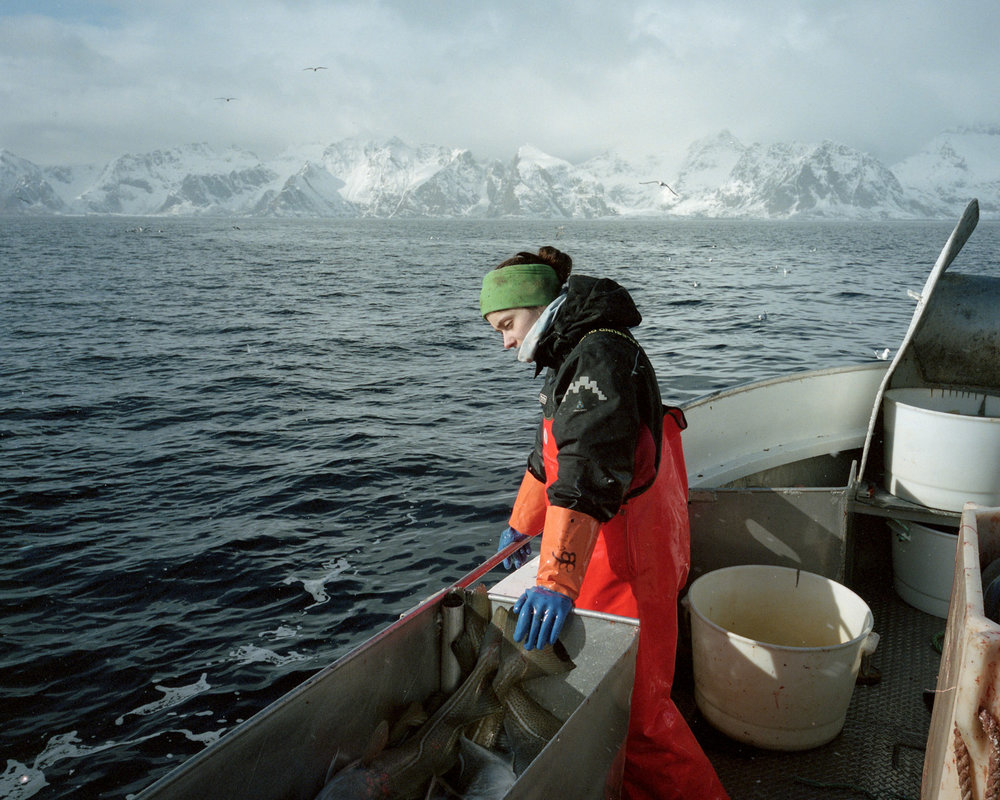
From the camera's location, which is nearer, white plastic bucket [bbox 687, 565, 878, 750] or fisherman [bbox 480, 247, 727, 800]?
fisherman [bbox 480, 247, 727, 800]

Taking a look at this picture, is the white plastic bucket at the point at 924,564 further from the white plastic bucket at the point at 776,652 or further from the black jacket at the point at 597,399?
the black jacket at the point at 597,399

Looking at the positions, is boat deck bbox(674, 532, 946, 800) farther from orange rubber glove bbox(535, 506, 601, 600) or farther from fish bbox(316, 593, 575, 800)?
orange rubber glove bbox(535, 506, 601, 600)

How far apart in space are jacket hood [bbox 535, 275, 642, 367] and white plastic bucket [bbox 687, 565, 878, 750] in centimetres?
149

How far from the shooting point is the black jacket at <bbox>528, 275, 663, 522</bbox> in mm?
2451

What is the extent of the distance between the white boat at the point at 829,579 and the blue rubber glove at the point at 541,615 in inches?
5.8

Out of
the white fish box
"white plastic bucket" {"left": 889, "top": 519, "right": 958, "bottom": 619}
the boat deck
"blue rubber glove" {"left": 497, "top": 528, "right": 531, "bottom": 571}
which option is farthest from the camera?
"white plastic bucket" {"left": 889, "top": 519, "right": 958, "bottom": 619}

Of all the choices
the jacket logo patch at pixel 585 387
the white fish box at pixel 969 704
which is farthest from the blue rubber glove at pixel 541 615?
the white fish box at pixel 969 704

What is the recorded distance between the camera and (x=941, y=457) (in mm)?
4531

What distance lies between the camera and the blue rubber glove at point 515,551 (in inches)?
145

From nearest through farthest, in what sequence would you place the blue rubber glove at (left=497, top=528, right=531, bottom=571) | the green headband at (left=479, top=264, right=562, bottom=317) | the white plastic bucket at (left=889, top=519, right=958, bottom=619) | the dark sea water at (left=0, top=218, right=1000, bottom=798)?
the green headband at (left=479, top=264, right=562, bottom=317) < the blue rubber glove at (left=497, top=528, right=531, bottom=571) < the white plastic bucket at (left=889, top=519, right=958, bottom=619) < the dark sea water at (left=0, top=218, right=1000, bottom=798)

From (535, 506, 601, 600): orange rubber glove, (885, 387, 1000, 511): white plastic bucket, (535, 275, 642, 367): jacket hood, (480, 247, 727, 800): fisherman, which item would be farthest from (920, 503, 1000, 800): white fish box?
(885, 387, 1000, 511): white plastic bucket

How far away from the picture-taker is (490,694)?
2773 millimetres

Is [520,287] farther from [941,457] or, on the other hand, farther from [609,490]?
[941,457]

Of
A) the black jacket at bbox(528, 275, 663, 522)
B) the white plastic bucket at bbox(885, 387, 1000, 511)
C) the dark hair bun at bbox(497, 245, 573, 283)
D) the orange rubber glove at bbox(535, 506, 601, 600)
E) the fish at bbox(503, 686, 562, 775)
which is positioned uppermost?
the dark hair bun at bbox(497, 245, 573, 283)
